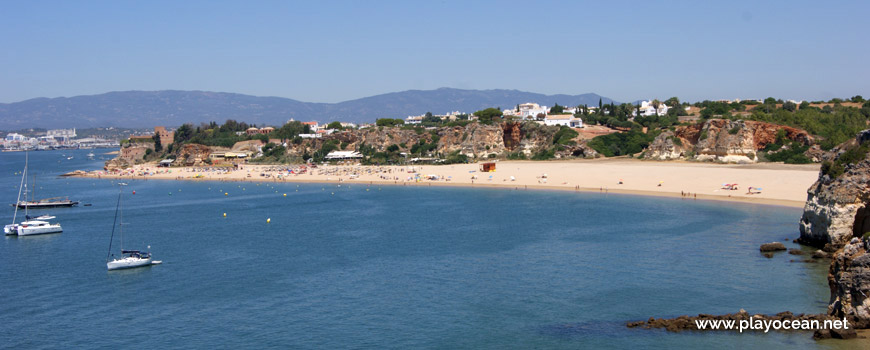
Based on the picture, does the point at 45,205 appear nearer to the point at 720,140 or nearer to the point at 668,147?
the point at 668,147

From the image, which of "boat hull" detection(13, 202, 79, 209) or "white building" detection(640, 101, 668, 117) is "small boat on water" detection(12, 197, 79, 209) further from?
"white building" detection(640, 101, 668, 117)

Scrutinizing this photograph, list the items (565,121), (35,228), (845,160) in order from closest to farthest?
(845,160) → (35,228) → (565,121)

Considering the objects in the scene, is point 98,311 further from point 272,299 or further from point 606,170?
point 606,170

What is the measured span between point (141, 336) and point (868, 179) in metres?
26.3

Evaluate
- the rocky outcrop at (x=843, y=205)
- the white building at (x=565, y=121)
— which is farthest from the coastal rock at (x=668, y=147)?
the rocky outcrop at (x=843, y=205)

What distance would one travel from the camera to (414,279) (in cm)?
2692

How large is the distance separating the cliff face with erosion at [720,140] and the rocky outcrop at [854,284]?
161 ft

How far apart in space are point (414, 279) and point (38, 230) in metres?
25.9

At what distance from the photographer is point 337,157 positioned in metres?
97.8

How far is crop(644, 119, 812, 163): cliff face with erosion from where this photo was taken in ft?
214

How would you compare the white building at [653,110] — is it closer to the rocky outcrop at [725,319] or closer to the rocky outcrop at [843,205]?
the rocky outcrop at [843,205]

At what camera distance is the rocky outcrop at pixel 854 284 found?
58.3ft

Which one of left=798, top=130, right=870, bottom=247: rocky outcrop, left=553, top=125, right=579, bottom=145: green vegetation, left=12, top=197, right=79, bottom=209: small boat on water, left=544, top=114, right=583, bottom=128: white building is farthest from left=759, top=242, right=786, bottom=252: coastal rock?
left=544, top=114, right=583, bottom=128: white building

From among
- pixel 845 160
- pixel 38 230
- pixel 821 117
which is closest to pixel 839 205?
pixel 845 160
